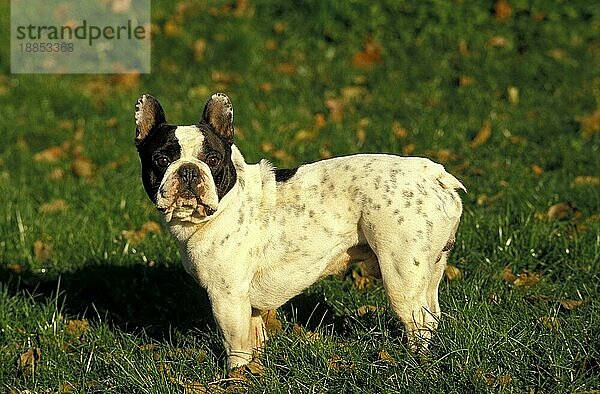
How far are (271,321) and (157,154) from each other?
1.13m

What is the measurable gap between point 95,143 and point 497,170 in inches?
130

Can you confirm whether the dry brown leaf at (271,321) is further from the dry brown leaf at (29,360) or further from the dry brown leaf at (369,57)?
the dry brown leaf at (369,57)

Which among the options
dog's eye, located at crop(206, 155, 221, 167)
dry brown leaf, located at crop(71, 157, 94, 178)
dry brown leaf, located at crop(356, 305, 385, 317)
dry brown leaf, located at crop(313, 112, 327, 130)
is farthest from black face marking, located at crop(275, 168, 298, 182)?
dry brown leaf, located at crop(313, 112, 327, 130)

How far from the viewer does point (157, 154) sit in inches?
159

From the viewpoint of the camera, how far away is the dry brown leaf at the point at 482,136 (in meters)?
7.44

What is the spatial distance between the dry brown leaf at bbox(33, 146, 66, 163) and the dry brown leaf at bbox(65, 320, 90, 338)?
2.93 meters

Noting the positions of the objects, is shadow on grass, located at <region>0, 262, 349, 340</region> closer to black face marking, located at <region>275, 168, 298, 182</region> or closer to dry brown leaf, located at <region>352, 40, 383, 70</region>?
black face marking, located at <region>275, 168, 298, 182</region>

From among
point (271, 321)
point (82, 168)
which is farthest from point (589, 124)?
point (82, 168)

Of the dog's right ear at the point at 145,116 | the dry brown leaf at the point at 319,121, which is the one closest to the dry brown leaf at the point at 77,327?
the dog's right ear at the point at 145,116

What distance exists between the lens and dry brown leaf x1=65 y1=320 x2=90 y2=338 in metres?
5.09

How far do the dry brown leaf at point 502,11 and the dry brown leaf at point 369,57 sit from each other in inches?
46.4

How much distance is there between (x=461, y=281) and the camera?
16.8 ft

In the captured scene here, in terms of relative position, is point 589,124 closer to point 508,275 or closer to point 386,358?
point 508,275

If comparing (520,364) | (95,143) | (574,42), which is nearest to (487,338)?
(520,364)
